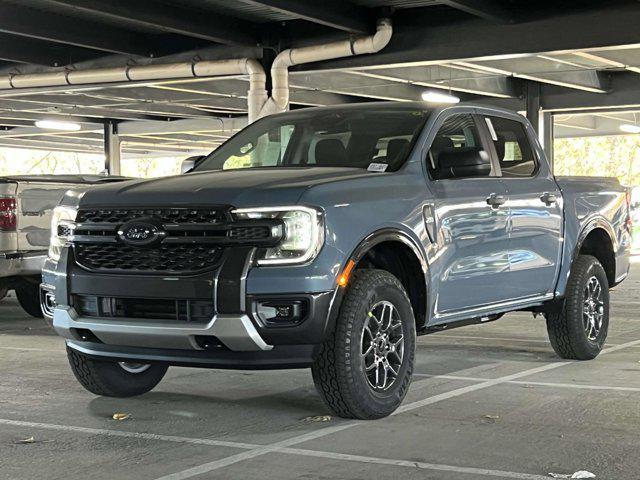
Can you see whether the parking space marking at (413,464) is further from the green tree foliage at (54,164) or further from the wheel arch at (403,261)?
the green tree foliage at (54,164)

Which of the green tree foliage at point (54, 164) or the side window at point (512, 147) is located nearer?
the side window at point (512, 147)

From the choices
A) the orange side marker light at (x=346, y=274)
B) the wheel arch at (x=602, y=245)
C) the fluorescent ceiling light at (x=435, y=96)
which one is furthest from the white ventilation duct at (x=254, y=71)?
the orange side marker light at (x=346, y=274)

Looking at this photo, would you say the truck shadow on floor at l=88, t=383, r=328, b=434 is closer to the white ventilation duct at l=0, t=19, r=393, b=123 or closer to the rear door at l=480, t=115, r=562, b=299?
the rear door at l=480, t=115, r=562, b=299

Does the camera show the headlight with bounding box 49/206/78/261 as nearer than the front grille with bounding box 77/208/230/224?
No

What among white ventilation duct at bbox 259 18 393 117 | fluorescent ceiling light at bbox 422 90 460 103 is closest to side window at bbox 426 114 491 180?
white ventilation duct at bbox 259 18 393 117

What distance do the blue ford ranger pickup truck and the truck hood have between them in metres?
0.01

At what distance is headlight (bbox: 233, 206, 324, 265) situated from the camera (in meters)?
5.62

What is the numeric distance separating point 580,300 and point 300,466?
3912mm

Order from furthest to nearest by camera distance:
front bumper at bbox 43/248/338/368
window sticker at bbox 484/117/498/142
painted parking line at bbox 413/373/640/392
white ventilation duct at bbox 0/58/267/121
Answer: white ventilation duct at bbox 0/58/267/121, window sticker at bbox 484/117/498/142, painted parking line at bbox 413/373/640/392, front bumper at bbox 43/248/338/368

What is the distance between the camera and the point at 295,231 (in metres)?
5.66

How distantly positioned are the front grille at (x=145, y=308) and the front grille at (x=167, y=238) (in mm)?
164

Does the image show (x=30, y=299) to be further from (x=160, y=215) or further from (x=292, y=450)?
(x=292, y=450)

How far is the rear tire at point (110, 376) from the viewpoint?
675cm

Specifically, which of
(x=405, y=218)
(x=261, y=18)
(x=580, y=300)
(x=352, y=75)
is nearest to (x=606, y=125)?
(x=352, y=75)
